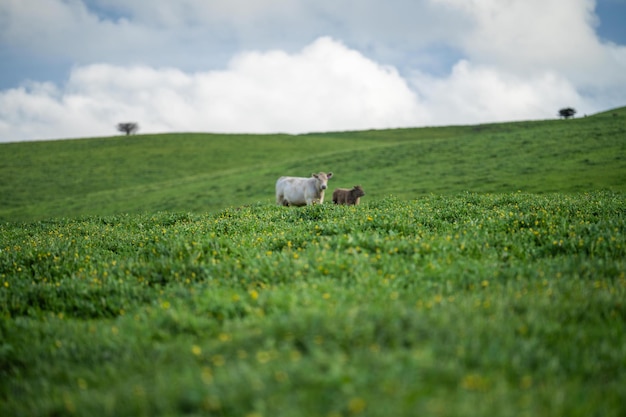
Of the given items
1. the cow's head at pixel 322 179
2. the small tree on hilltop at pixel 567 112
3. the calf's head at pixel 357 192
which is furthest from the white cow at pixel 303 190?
the small tree on hilltop at pixel 567 112

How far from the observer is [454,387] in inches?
177

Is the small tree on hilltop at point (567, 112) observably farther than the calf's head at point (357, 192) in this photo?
Yes

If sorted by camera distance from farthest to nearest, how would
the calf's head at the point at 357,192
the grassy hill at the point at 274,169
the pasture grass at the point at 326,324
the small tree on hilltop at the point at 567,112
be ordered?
1. the small tree on hilltop at the point at 567,112
2. the grassy hill at the point at 274,169
3. the calf's head at the point at 357,192
4. the pasture grass at the point at 326,324

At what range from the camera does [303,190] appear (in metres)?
23.8

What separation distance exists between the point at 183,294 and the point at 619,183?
33.5m

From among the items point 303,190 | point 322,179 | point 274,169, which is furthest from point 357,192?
point 274,169

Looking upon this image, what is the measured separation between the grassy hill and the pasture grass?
2505 centimetres

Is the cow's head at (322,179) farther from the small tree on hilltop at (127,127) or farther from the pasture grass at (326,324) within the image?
the small tree on hilltop at (127,127)

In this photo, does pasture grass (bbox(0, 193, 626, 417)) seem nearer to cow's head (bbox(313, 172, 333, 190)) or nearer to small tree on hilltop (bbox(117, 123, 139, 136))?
cow's head (bbox(313, 172, 333, 190))

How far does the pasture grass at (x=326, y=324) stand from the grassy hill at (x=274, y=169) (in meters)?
25.1

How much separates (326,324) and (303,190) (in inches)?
720

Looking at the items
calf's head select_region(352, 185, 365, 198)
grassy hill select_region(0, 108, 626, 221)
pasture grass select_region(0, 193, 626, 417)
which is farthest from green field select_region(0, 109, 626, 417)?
grassy hill select_region(0, 108, 626, 221)

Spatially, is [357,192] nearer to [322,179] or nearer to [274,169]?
[322,179]

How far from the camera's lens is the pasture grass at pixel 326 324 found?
448 centimetres
